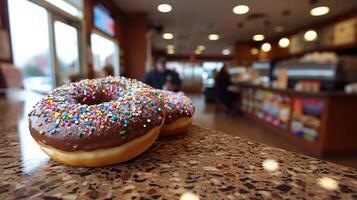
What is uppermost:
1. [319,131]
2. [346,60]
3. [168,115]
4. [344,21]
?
[344,21]

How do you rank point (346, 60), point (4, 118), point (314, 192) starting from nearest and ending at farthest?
point (314, 192) < point (4, 118) < point (346, 60)

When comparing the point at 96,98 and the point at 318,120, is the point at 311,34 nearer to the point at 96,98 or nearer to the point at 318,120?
the point at 318,120

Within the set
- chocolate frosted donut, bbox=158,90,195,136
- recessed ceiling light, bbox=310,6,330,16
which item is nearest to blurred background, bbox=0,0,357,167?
recessed ceiling light, bbox=310,6,330,16

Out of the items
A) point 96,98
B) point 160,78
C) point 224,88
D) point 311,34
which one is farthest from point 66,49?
point 311,34

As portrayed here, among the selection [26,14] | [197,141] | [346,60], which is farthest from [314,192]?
[346,60]

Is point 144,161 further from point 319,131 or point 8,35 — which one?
point 319,131

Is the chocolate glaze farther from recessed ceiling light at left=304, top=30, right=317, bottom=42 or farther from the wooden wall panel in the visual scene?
recessed ceiling light at left=304, top=30, right=317, bottom=42
